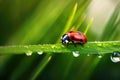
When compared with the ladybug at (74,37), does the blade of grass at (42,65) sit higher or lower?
lower

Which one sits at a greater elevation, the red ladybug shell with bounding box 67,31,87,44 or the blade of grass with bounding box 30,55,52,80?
the red ladybug shell with bounding box 67,31,87,44

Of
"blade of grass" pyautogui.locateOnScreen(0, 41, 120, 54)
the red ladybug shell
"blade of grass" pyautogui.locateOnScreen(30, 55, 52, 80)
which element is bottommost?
"blade of grass" pyautogui.locateOnScreen(30, 55, 52, 80)

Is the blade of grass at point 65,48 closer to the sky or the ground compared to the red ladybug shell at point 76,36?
closer to the sky

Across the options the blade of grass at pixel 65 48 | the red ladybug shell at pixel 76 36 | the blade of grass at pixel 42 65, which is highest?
the blade of grass at pixel 65 48

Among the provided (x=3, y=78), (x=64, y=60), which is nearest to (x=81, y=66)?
(x=64, y=60)
